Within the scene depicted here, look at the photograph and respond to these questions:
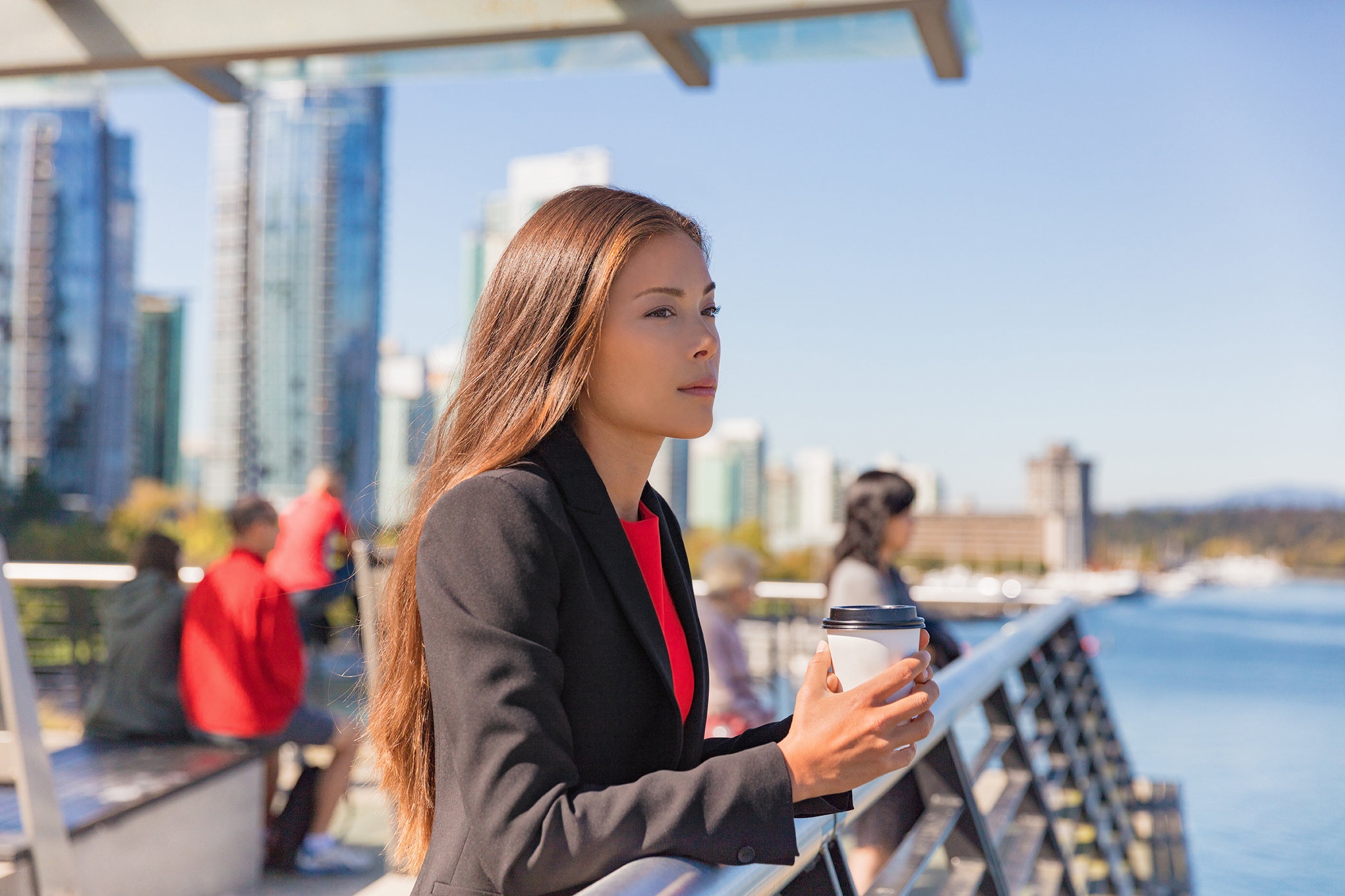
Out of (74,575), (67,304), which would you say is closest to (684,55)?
(74,575)

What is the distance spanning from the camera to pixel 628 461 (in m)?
0.98

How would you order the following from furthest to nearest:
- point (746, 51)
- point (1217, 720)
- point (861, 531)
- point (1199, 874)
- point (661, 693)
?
point (1217, 720)
point (1199, 874)
point (861, 531)
point (746, 51)
point (661, 693)

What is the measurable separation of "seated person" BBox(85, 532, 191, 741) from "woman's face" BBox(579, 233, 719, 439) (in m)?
3.58

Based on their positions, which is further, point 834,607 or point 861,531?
point 861,531

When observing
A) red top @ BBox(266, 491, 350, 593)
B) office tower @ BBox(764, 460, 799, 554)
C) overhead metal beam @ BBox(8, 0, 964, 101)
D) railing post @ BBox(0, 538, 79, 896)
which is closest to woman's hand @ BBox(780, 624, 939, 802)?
overhead metal beam @ BBox(8, 0, 964, 101)

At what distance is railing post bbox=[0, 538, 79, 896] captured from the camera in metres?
2.33

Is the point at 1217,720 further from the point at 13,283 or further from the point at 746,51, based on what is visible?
the point at 13,283

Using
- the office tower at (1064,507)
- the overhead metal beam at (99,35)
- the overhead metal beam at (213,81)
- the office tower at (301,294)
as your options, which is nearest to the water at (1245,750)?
the overhead metal beam at (213,81)

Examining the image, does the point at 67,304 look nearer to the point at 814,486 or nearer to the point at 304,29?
the point at 814,486

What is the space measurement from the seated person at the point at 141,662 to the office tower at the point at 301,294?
222ft

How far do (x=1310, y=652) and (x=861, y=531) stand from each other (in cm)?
4307

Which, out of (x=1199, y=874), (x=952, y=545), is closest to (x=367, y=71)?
(x=1199, y=874)

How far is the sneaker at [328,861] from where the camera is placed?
3.95 m

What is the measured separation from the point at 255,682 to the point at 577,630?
3.49 meters
